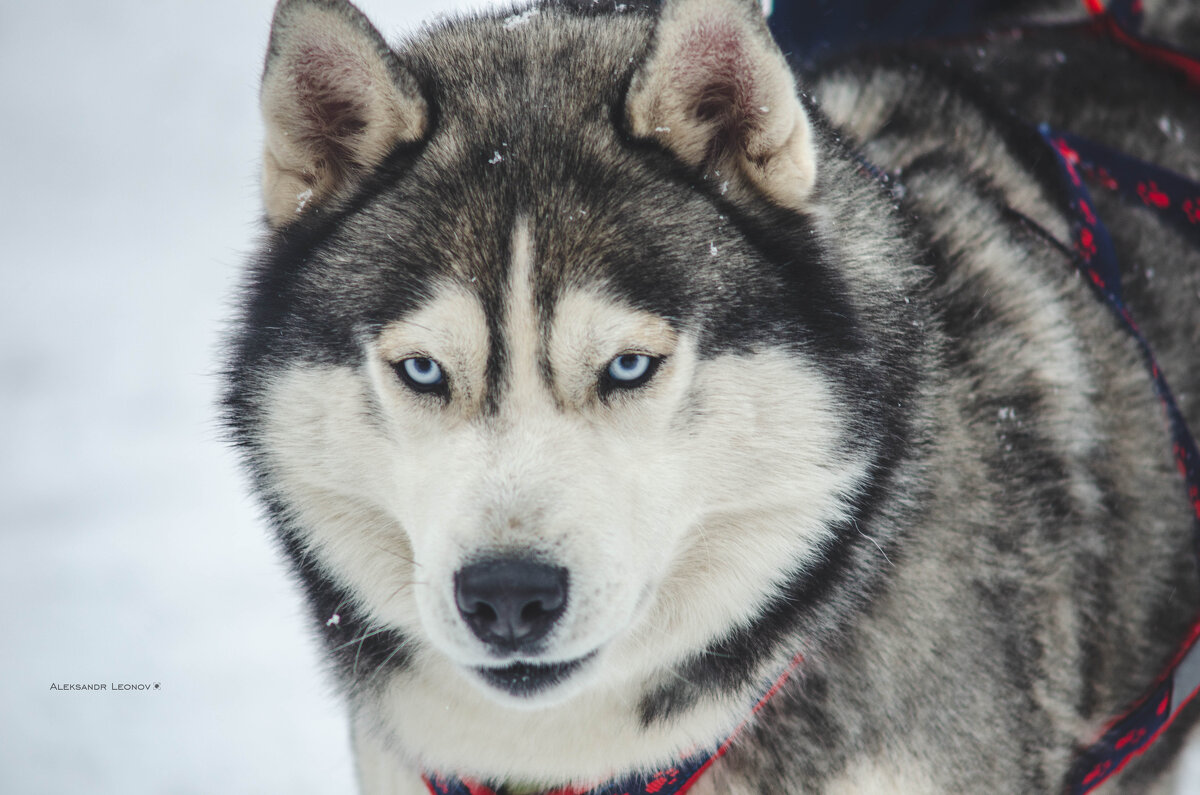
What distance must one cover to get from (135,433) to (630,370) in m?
4.14

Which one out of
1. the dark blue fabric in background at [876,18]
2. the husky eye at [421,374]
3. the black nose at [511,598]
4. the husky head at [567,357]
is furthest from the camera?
the dark blue fabric in background at [876,18]

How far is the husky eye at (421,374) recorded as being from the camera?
5.46ft

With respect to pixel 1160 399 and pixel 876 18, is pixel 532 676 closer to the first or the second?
pixel 1160 399

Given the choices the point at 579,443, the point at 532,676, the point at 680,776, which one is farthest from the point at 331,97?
the point at 680,776

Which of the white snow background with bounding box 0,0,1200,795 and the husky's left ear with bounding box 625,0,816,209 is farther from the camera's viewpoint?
the white snow background with bounding box 0,0,1200,795

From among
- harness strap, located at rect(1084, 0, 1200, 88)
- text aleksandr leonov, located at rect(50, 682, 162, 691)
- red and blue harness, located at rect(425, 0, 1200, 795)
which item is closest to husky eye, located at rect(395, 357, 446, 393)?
red and blue harness, located at rect(425, 0, 1200, 795)

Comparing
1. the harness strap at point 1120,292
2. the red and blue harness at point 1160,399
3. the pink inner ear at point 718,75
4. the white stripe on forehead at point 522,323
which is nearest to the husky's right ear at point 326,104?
the white stripe on forehead at point 522,323

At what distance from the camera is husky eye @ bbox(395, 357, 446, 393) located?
1665 mm

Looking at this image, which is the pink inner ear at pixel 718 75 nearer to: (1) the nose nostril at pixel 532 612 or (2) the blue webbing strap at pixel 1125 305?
(1) the nose nostril at pixel 532 612

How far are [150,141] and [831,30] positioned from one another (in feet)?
18.4

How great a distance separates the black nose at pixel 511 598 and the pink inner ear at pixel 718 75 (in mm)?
867

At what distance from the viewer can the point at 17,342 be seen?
5410 mm

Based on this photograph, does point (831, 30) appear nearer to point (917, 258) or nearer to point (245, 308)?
point (917, 258)

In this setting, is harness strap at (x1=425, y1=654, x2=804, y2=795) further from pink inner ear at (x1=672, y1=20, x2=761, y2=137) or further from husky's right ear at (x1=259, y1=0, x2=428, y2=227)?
husky's right ear at (x1=259, y1=0, x2=428, y2=227)
